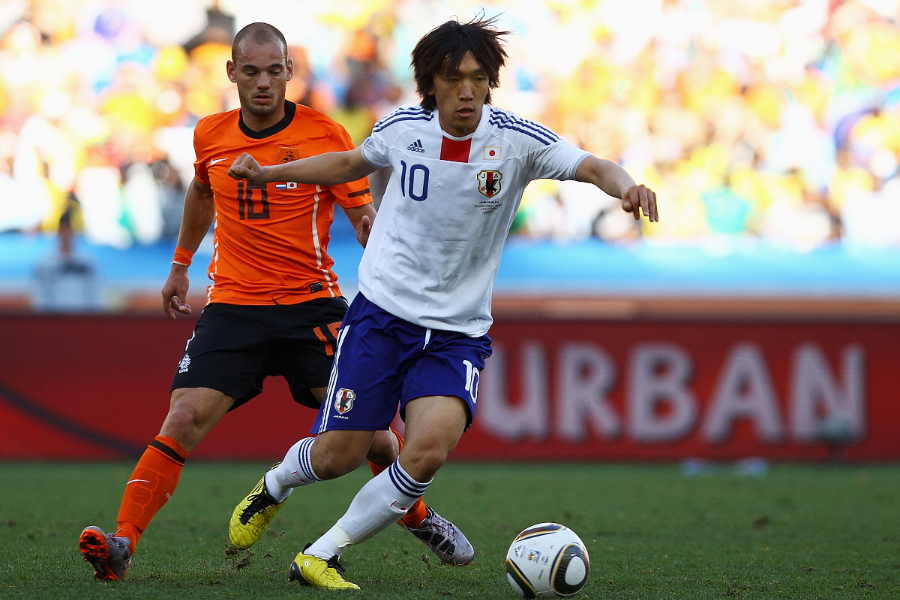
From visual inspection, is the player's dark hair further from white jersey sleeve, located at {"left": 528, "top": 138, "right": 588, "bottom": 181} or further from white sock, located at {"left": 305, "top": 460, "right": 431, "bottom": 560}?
white sock, located at {"left": 305, "top": 460, "right": 431, "bottom": 560}

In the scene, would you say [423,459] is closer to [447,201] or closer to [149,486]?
[447,201]

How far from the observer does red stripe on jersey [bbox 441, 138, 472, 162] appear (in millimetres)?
5234

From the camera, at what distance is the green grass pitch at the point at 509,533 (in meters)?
5.40

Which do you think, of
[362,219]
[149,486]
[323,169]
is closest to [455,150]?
[323,169]

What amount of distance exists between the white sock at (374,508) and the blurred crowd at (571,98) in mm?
10715

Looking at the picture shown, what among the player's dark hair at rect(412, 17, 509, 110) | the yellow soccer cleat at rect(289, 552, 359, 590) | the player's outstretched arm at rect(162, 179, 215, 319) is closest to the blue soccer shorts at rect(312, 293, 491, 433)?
the yellow soccer cleat at rect(289, 552, 359, 590)

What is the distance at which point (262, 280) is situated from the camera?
19.6 ft

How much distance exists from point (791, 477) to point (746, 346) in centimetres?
162

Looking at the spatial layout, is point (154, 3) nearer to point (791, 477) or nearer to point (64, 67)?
point (64, 67)

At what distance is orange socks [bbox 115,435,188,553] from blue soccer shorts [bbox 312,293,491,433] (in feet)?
2.27

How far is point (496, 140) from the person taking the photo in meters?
5.29

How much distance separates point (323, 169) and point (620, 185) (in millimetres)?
1144

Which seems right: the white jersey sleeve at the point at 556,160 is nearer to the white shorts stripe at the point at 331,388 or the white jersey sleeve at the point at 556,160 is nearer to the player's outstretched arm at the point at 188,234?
the white shorts stripe at the point at 331,388

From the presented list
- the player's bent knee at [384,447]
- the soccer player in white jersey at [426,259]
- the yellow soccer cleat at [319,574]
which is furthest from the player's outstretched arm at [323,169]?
the yellow soccer cleat at [319,574]
